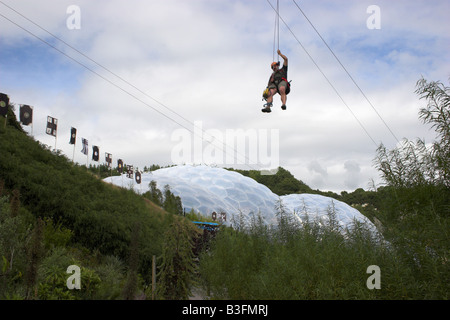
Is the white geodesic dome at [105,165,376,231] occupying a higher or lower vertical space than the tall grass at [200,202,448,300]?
higher

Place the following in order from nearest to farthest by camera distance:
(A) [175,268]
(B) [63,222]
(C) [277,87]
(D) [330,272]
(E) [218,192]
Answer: (D) [330,272] < (A) [175,268] < (C) [277,87] < (B) [63,222] < (E) [218,192]

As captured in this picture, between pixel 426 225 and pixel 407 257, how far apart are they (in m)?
0.76

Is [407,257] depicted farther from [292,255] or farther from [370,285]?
[292,255]

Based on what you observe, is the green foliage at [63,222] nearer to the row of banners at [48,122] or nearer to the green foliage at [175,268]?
the green foliage at [175,268]

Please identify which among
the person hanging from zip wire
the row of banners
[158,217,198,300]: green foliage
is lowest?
[158,217,198,300]: green foliage

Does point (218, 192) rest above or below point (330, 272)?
above

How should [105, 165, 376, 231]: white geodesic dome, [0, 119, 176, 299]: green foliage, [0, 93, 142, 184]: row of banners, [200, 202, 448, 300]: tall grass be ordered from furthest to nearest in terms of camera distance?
[105, 165, 376, 231]: white geodesic dome
[0, 93, 142, 184]: row of banners
[0, 119, 176, 299]: green foliage
[200, 202, 448, 300]: tall grass

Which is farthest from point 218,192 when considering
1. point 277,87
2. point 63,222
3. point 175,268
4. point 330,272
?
point 330,272

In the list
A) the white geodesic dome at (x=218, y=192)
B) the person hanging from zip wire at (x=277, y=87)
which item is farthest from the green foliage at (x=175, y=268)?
the white geodesic dome at (x=218, y=192)

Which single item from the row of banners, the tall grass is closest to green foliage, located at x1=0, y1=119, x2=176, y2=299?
the row of banners

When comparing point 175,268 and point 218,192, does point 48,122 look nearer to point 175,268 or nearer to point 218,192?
point 175,268

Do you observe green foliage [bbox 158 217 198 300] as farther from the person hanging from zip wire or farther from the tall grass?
the person hanging from zip wire

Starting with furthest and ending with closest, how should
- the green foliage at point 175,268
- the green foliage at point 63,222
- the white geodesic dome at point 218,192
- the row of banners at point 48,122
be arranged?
→ the white geodesic dome at point 218,192 < the row of banners at point 48,122 < the green foliage at point 175,268 < the green foliage at point 63,222
